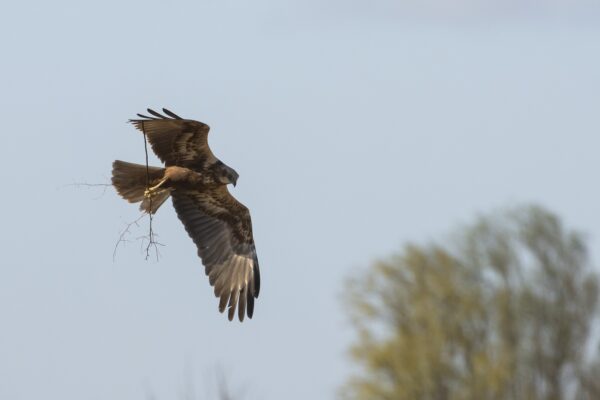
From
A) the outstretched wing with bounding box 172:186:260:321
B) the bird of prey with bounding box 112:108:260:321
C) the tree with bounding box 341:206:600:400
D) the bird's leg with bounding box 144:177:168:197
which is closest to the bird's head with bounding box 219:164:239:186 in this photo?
the bird of prey with bounding box 112:108:260:321

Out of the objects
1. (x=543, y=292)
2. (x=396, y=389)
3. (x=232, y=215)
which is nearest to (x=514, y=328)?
(x=543, y=292)

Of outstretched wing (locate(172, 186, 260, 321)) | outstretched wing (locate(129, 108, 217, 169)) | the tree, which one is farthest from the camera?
the tree

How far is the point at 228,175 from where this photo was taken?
16.8 m

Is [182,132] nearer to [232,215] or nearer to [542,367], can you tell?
[232,215]

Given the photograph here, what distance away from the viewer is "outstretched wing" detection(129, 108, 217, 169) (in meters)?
16.5

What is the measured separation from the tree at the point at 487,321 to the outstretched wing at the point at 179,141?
17.9 meters

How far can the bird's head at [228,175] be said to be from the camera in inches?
660

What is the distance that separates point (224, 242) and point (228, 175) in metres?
1.24

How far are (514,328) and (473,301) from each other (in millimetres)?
980

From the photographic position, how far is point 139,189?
16.8 metres

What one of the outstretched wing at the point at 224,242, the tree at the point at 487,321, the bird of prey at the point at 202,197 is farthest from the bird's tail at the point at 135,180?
the tree at the point at 487,321

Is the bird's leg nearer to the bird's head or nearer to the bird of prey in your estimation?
the bird of prey

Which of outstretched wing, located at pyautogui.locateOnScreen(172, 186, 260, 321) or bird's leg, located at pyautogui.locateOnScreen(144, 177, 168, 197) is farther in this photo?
outstretched wing, located at pyautogui.locateOnScreen(172, 186, 260, 321)

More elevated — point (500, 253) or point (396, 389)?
point (500, 253)
